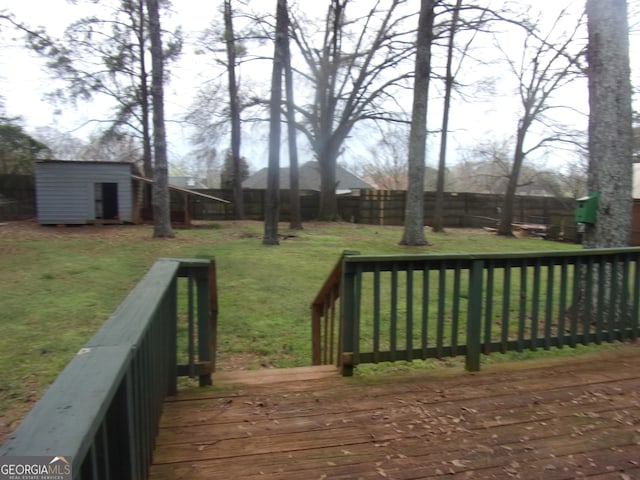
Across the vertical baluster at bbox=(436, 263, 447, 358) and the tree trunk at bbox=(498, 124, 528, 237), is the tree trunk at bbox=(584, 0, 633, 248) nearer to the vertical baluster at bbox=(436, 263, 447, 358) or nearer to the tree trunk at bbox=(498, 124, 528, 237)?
the vertical baluster at bbox=(436, 263, 447, 358)

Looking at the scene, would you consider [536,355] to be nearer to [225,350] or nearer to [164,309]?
[225,350]

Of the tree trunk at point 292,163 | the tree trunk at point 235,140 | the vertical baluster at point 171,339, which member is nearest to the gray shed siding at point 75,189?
the tree trunk at point 235,140

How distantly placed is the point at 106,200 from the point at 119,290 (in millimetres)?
14006

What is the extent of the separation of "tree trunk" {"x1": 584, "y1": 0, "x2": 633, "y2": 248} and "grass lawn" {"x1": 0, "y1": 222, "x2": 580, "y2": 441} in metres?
3.92

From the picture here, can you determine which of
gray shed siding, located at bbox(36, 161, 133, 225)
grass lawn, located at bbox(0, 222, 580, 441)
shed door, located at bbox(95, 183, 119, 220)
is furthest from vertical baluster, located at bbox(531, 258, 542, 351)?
shed door, located at bbox(95, 183, 119, 220)

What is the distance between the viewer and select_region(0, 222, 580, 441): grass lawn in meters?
5.11

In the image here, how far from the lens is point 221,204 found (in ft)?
86.7

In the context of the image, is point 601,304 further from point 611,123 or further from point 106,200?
point 106,200

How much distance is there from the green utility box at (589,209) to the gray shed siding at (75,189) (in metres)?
18.5

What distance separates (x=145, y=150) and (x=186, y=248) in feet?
Answer: 52.3

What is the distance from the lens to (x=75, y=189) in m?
19.7

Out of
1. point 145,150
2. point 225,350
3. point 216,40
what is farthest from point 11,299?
point 145,150

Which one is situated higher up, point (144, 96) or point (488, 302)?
point (144, 96)

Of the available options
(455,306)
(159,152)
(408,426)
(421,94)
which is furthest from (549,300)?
(159,152)
